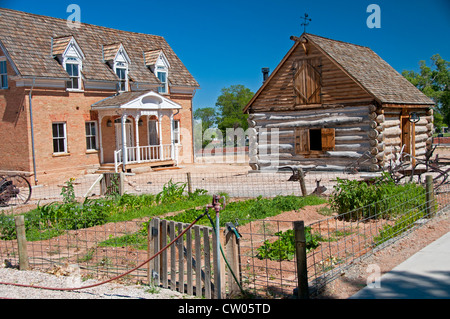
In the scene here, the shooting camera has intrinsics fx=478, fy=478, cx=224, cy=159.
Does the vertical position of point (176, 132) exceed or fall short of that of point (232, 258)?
it exceeds it

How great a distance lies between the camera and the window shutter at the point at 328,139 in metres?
20.8

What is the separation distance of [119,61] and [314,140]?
1179cm

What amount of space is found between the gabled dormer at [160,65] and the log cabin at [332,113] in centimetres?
830

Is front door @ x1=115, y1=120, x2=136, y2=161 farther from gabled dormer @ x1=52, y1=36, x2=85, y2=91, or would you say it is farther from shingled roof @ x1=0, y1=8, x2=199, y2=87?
gabled dormer @ x1=52, y1=36, x2=85, y2=91

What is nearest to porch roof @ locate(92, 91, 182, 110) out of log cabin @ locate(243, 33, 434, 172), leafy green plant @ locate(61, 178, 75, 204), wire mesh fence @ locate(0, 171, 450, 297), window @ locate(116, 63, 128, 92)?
window @ locate(116, 63, 128, 92)

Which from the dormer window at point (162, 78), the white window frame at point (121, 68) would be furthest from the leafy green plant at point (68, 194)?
the dormer window at point (162, 78)

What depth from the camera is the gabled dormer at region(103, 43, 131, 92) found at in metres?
26.4

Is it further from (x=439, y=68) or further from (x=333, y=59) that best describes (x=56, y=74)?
(x=439, y=68)

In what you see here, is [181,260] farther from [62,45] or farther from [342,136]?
[62,45]

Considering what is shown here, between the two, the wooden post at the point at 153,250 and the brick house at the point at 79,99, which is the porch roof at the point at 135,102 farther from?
the wooden post at the point at 153,250

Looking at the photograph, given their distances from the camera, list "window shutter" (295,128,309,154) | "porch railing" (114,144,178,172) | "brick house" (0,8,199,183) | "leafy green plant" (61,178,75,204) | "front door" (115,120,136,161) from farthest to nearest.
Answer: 1. "front door" (115,120,136,161)
2. "porch railing" (114,144,178,172)
3. "brick house" (0,8,199,183)
4. "window shutter" (295,128,309,154)
5. "leafy green plant" (61,178,75,204)

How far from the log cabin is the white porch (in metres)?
5.94

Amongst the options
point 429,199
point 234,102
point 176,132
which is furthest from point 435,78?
point 429,199

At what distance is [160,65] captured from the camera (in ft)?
96.0
